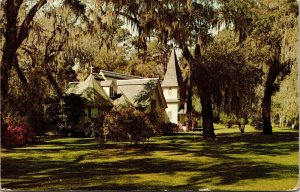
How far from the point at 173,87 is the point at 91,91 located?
5290mm

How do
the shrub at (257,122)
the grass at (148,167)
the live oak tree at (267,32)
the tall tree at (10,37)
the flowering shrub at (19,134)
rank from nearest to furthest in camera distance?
the grass at (148,167) < the tall tree at (10,37) < the flowering shrub at (19,134) < the live oak tree at (267,32) < the shrub at (257,122)

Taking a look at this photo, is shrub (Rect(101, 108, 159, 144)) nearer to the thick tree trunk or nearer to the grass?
the grass

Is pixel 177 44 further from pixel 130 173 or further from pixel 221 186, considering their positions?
pixel 221 186

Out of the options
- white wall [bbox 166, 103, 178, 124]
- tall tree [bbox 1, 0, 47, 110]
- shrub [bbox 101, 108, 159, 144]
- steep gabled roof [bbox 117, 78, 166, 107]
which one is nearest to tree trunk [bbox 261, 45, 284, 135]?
white wall [bbox 166, 103, 178, 124]

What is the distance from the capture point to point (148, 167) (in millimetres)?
12062

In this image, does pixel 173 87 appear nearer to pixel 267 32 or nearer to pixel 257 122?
pixel 257 122

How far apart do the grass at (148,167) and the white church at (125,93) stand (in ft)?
24.3

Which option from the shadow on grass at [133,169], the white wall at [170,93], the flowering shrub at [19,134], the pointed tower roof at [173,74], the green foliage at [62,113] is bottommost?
the shadow on grass at [133,169]

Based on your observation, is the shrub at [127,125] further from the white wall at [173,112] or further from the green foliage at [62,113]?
the white wall at [173,112]

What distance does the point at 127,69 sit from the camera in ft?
75.9

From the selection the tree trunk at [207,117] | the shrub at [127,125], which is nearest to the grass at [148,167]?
the shrub at [127,125]

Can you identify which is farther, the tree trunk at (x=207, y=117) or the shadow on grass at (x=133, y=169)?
the tree trunk at (x=207, y=117)

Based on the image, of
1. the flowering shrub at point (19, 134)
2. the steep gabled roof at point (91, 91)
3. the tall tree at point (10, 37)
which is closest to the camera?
the tall tree at point (10, 37)

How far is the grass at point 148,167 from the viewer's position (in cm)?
929
